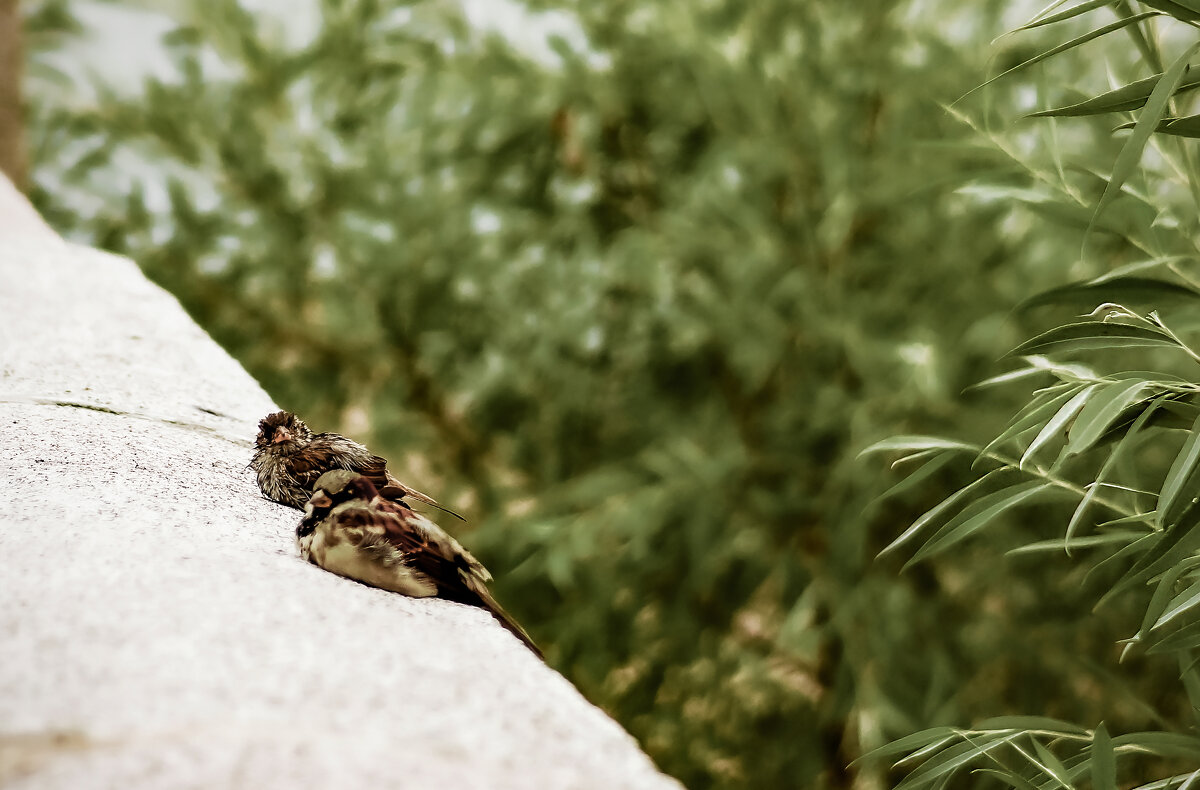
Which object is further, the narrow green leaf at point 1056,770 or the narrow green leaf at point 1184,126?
the narrow green leaf at point 1056,770

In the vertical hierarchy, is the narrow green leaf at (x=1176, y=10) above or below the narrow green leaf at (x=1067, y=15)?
above

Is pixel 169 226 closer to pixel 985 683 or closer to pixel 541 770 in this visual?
pixel 541 770

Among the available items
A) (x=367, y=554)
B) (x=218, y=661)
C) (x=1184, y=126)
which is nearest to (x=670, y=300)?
(x=1184, y=126)

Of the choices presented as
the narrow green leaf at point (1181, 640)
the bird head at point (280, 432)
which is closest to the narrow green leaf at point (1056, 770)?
the narrow green leaf at point (1181, 640)

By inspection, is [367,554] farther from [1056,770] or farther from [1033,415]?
[1056,770]

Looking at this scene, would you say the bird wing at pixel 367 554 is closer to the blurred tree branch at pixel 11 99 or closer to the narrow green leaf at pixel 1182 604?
the narrow green leaf at pixel 1182 604

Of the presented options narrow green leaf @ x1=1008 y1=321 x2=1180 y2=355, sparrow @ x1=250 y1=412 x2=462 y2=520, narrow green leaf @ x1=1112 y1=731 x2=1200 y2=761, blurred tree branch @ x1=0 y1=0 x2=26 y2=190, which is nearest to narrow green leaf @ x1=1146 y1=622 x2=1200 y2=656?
narrow green leaf @ x1=1112 y1=731 x2=1200 y2=761

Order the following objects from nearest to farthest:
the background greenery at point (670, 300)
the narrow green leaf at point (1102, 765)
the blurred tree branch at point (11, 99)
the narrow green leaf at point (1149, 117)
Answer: the narrow green leaf at point (1149, 117) → the narrow green leaf at point (1102, 765) → the background greenery at point (670, 300) → the blurred tree branch at point (11, 99)
